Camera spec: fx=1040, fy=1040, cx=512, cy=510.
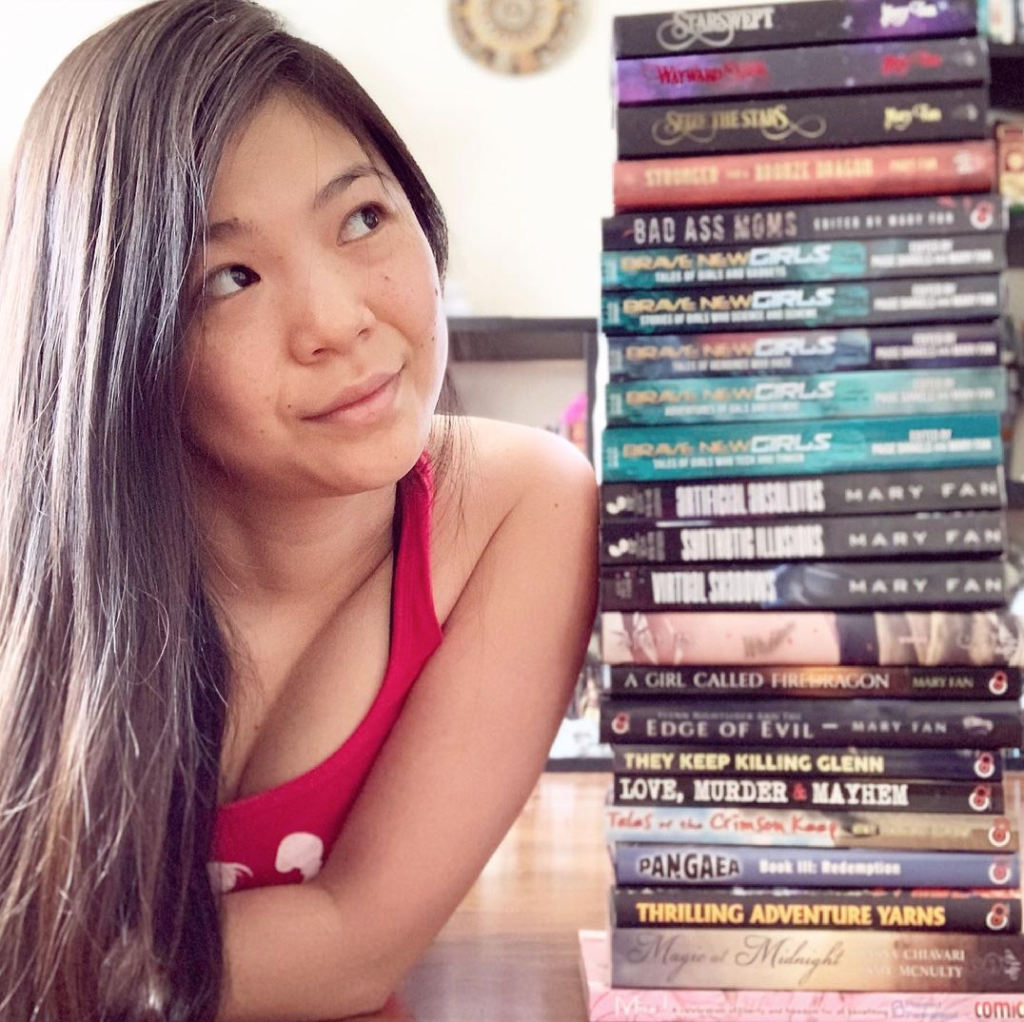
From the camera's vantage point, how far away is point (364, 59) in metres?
1.85

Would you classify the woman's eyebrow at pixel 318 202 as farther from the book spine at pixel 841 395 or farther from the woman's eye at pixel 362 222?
the book spine at pixel 841 395

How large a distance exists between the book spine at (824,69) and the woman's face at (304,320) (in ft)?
0.66

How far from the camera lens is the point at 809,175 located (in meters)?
0.61

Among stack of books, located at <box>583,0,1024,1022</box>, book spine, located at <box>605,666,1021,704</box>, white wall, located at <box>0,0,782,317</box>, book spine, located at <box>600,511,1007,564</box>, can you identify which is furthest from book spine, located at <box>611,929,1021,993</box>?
white wall, located at <box>0,0,782,317</box>

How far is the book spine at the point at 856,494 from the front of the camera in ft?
1.99

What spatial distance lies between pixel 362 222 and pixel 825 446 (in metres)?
0.32

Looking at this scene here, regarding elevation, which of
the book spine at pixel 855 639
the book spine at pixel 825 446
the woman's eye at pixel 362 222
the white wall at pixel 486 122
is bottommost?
the book spine at pixel 855 639

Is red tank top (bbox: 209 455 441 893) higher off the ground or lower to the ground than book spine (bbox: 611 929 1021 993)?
higher

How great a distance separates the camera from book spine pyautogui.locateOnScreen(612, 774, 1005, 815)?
1.99 feet

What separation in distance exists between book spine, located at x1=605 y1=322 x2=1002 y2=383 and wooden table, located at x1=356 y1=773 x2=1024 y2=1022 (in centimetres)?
31

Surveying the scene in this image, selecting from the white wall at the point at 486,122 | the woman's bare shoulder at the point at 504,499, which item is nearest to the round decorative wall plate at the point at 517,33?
the white wall at the point at 486,122

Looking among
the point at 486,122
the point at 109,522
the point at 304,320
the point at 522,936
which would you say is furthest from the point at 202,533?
the point at 486,122

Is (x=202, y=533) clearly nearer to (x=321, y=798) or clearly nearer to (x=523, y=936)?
(x=321, y=798)

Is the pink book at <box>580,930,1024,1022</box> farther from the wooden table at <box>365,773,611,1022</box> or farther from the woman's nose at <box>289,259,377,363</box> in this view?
the woman's nose at <box>289,259,377,363</box>
